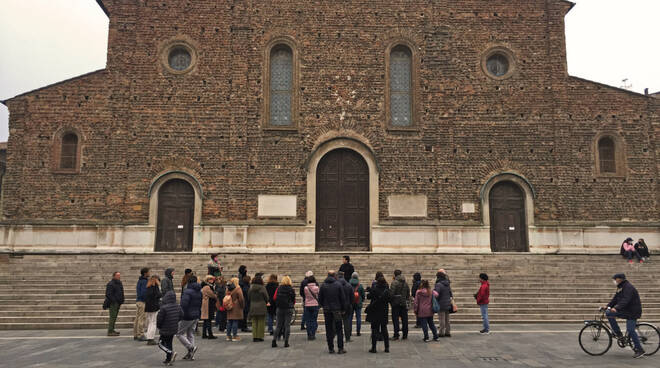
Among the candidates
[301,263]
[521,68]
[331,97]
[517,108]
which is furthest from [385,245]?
[521,68]

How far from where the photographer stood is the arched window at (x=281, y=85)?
20.2 metres

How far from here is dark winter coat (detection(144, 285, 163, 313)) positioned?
10680 mm

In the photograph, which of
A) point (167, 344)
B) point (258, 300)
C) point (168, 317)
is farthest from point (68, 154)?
point (167, 344)

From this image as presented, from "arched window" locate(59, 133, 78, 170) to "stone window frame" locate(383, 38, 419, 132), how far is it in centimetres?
1135

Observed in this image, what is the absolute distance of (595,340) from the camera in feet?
30.3

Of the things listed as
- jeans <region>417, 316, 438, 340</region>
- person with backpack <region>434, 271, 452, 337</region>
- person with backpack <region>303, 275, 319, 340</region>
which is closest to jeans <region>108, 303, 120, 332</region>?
person with backpack <region>303, 275, 319, 340</region>

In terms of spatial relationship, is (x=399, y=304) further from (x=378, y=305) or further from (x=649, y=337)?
(x=649, y=337)

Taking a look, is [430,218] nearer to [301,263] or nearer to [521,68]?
[301,263]

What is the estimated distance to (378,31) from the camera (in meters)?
→ 20.4

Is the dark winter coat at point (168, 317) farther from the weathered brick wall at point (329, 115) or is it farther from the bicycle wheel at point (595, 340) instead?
the weathered brick wall at point (329, 115)

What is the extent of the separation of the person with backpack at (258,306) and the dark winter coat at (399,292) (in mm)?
2534

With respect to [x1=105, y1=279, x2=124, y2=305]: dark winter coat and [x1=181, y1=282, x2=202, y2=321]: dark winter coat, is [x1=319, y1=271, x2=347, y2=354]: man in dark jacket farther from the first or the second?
[x1=105, y1=279, x2=124, y2=305]: dark winter coat

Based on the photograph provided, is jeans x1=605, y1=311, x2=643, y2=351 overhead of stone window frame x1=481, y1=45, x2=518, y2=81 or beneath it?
beneath

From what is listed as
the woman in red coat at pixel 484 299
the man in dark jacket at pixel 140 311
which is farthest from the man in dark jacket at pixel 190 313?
the woman in red coat at pixel 484 299
